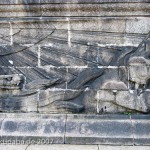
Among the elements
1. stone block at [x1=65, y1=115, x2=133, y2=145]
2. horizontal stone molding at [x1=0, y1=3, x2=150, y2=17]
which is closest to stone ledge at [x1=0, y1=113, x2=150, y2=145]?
stone block at [x1=65, y1=115, x2=133, y2=145]

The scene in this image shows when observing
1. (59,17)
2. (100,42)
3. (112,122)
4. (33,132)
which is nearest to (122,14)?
(100,42)

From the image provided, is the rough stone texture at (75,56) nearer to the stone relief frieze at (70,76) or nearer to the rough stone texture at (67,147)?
the stone relief frieze at (70,76)

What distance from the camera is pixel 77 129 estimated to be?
3.95 meters

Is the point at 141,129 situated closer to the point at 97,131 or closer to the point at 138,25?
the point at 97,131

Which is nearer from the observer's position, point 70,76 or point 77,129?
point 77,129

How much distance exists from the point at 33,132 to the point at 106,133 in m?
1.00

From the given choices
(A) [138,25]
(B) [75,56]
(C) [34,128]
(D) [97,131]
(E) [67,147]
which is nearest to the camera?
(E) [67,147]

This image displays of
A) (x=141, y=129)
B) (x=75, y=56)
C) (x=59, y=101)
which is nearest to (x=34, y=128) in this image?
(x=59, y=101)

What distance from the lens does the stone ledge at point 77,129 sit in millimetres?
3834

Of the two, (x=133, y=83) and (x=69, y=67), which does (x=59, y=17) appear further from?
(x=133, y=83)

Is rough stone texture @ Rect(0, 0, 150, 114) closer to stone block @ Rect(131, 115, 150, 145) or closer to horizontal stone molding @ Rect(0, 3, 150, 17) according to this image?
horizontal stone molding @ Rect(0, 3, 150, 17)

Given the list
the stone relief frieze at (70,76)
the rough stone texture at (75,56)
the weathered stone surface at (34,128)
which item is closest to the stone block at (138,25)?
the rough stone texture at (75,56)

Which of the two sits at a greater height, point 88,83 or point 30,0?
point 30,0

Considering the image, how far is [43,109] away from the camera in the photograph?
14.1 feet
